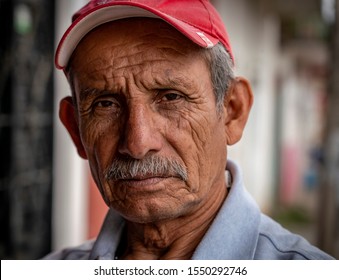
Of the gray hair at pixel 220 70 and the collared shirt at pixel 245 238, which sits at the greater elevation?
the gray hair at pixel 220 70

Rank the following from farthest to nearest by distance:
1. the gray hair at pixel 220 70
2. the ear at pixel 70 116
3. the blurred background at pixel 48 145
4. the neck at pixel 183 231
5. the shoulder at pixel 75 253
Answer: the blurred background at pixel 48 145
the shoulder at pixel 75 253
the ear at pixel 70 116
the neck at pixel 183 231
the gray hair at pixel 220 70

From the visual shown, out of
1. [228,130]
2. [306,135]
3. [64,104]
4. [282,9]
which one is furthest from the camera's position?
[306,135]

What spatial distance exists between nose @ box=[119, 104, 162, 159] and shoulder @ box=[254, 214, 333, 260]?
14.3 inches

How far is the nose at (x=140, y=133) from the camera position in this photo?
1376mm

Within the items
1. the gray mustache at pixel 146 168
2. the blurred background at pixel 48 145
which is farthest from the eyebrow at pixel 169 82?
the blurred background at pixel 48 145

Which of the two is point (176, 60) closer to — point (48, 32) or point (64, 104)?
point (64, 104)

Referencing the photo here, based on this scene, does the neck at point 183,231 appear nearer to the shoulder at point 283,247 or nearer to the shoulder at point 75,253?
the shoulder at point 283,247

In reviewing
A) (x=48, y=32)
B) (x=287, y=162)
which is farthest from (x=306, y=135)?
(x=48, y=32)

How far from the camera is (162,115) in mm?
1433

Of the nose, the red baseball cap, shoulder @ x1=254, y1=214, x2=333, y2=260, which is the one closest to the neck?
shoulder @ x1=254, y1=214, x2=333, y2=260

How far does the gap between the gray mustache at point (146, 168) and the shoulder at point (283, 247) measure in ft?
0.85
